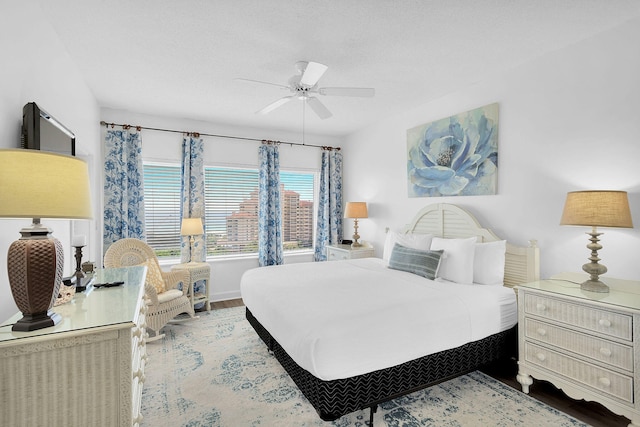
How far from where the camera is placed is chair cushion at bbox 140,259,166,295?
355 cm

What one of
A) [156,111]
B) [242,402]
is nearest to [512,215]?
[242,402]

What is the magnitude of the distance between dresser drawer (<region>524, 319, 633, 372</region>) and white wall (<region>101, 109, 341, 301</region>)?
3.92m

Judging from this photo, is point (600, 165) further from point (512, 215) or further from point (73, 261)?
point (73, 261)

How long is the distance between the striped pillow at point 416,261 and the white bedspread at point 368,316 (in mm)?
119

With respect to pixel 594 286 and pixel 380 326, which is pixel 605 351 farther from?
pixel 380 326

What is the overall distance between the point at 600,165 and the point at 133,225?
524 centimetres

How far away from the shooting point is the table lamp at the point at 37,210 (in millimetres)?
1200

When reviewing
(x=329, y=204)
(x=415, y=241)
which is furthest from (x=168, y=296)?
(x=329, y=204)

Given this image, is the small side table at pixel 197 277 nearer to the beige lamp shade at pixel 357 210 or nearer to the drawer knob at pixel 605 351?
the beige lamp shade at pixel 357 210

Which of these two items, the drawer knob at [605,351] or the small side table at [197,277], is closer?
the drawer knob at [605,351]

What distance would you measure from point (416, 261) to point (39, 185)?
10.0 feet

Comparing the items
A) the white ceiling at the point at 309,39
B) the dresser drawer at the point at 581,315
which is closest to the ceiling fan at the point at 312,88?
the white ceiling at the point at 309,39

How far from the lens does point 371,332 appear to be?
2.01 m

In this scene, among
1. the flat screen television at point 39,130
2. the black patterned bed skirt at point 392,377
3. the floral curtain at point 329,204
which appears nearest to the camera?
the flat screen television at point 39,130
